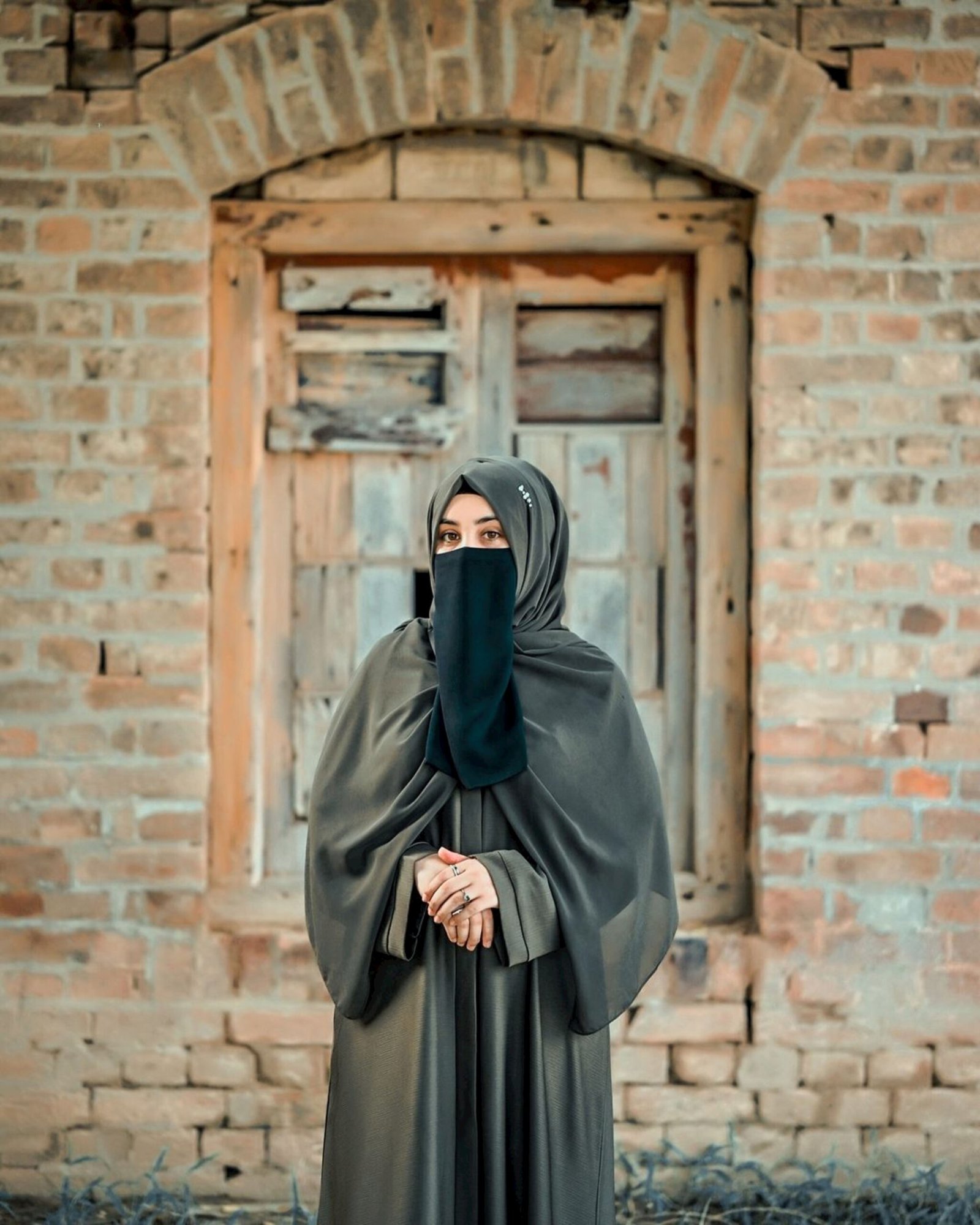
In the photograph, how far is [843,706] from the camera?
332cm

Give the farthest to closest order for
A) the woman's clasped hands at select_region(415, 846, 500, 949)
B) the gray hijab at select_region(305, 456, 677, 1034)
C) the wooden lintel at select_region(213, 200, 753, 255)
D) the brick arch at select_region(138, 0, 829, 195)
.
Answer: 1. the wooden lintel at select_region(213, 200, 753, 255)
2. the brick arch at select_region(138, 0, 829, 195)
3. the gray hijab at select_region(305, 456, 677, 1034)
4. the woman's clasped hands at select_region(415, 846, 500, 949)

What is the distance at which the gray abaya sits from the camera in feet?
6.44

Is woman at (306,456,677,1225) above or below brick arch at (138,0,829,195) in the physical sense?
below

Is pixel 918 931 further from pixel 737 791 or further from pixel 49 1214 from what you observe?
pixel 49 1214

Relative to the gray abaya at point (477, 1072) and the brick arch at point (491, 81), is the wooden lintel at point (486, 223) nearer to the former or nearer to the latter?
the brick arch at point (491, 81)

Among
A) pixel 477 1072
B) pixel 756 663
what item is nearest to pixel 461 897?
pixel 477 1072

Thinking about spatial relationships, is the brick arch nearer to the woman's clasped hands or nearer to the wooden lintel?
the wooden lintel

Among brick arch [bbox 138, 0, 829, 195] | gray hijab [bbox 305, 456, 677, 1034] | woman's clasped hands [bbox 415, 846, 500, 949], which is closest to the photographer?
woman's clasped hands [bbox 415, 846, 500, 949]

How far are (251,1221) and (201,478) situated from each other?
6.56 feet

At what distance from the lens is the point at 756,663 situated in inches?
133

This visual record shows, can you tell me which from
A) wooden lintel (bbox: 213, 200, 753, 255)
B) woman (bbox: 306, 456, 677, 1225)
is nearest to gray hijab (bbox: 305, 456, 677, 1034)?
woman (bbox: 306, 456, 677, 1225)

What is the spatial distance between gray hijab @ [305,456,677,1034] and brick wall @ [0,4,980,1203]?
4.22 feet

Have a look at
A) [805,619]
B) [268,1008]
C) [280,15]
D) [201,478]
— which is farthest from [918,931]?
[280,15]

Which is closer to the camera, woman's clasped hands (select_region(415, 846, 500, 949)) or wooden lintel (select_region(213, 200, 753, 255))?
woman's clasped hands (select_region(415, 846, 500, 949))
